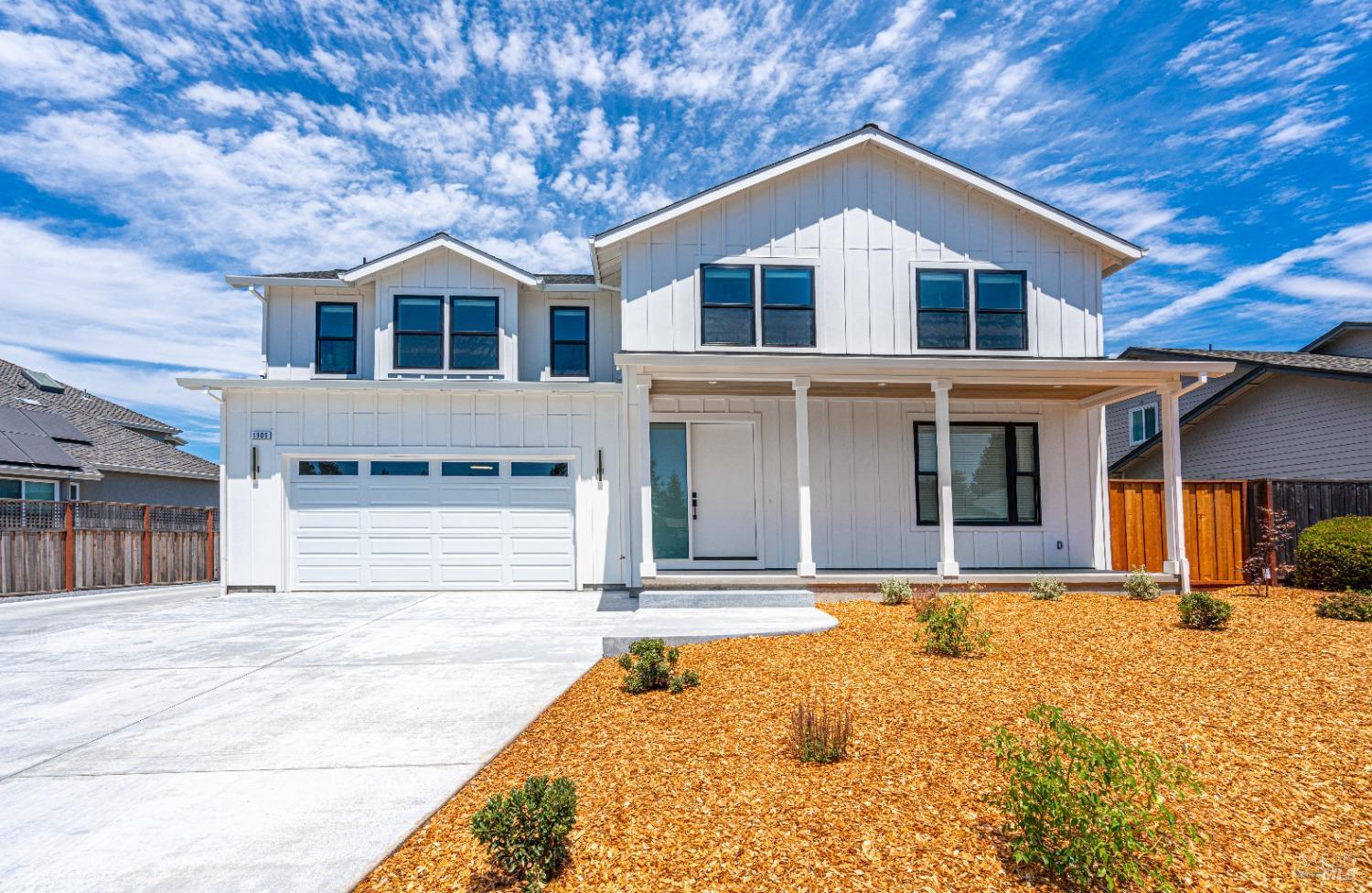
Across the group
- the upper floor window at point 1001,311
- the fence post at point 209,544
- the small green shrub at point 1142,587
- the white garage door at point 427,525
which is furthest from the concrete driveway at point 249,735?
the upper floor window at point 1001,311

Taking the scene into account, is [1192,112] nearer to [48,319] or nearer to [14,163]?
[14,163]

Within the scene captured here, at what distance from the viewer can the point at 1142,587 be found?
384 inches

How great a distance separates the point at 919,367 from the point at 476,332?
7596 millimetres

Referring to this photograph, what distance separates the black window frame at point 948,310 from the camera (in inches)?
465

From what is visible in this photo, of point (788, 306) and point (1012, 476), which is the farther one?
point (1012, 476)

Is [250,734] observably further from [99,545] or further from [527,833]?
[99,545]

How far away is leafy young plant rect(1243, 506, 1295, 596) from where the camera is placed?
10625 mm

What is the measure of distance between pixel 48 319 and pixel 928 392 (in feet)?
109

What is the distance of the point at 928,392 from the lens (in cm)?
1160

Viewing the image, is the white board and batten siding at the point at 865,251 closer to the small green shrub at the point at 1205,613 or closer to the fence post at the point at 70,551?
the small green shrub at the point at 1205,613

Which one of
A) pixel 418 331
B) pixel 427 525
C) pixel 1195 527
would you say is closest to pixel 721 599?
pixel 427 525

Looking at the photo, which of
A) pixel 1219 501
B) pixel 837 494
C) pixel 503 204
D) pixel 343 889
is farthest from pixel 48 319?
pixel 1219 501

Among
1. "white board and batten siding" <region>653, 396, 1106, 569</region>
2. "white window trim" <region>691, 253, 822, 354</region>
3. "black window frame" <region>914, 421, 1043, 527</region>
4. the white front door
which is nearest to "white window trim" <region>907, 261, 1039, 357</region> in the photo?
"white board and batten siding" <region>653, 396, 1106, 569</region>

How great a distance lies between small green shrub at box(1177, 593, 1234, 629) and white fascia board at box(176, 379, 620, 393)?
26.7ft
